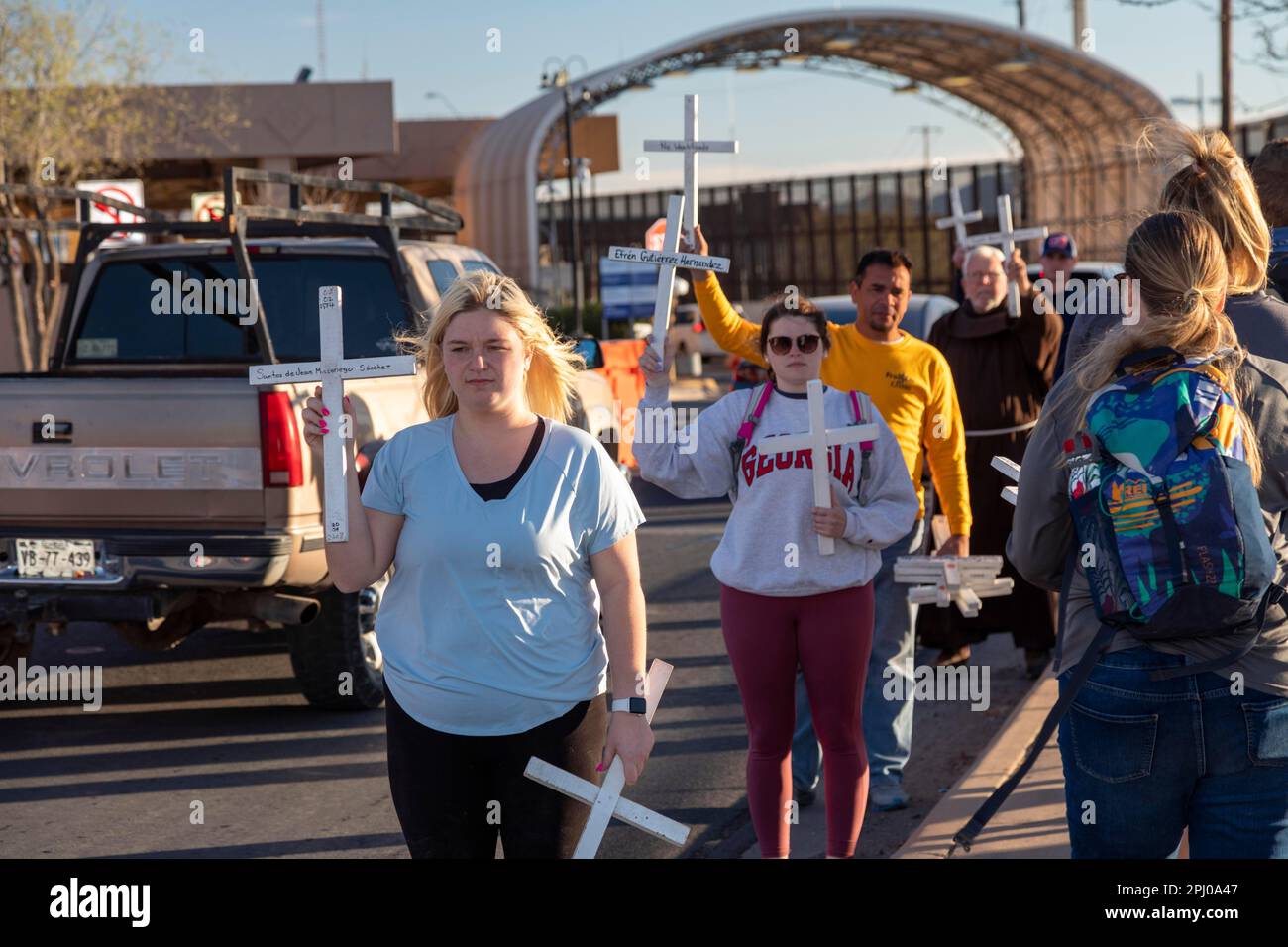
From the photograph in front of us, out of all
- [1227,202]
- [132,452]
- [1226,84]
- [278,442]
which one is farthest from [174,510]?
[1226,84]

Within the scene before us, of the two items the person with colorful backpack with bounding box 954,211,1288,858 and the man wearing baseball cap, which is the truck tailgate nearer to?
the man wearing baseball cap

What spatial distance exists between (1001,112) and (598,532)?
54.2 m

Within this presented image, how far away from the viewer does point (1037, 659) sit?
317 inches

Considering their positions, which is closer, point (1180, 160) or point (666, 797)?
point (1180, 160)

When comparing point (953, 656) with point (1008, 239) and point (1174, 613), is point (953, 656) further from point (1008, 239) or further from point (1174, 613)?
point (1174, 613)

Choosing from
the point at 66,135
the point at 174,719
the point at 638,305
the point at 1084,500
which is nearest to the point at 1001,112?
the point at 638,305

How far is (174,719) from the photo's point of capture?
7809mm

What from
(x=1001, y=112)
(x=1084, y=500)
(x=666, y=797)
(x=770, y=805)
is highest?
(x=1001, y=112)

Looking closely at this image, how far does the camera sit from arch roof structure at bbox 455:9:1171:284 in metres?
44.2

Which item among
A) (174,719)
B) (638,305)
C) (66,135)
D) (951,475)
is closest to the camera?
(951,475)

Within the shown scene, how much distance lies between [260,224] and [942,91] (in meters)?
46.6
